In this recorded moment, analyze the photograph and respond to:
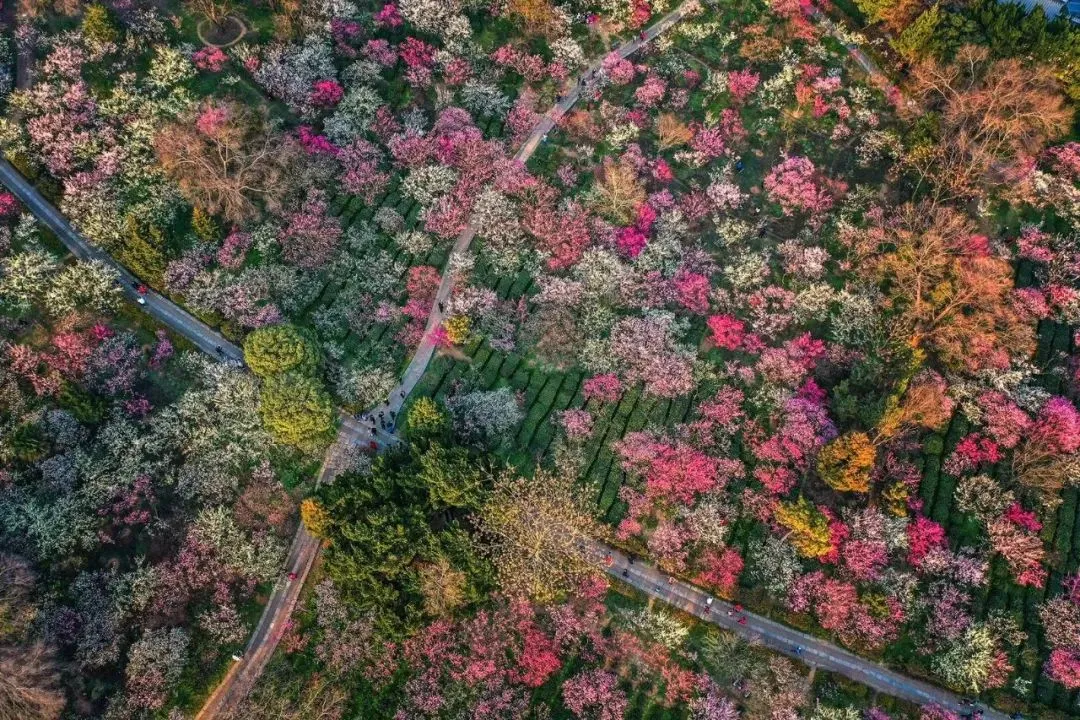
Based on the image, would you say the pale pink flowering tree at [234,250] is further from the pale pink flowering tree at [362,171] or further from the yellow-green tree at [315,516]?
the yellow-green tree at [315,516]

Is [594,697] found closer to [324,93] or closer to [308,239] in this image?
[308,239]

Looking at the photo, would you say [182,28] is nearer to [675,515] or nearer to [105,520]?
[105,520]

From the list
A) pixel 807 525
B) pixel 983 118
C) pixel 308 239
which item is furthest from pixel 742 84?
pixel 308 239

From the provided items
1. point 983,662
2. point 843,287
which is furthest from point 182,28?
point 983,662

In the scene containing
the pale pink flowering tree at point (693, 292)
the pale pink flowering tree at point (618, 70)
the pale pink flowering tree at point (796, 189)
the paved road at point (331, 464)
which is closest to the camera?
the paved road at point (331, 464)

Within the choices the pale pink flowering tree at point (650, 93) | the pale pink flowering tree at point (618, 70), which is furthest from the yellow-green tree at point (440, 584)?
the pale pink flowering tree at point (618, 70)

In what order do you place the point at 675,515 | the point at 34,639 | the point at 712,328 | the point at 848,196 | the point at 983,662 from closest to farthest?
the point at 34,639
the point at 983,662
the point at 675,515
the point at 712,328
the point at 848,196

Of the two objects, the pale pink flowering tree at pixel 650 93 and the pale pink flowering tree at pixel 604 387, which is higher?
the pale pink flowering tree at pixel 650 93
